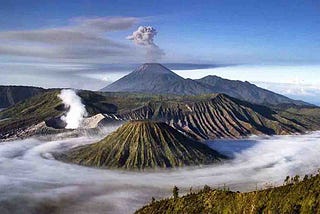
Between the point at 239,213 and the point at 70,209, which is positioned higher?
the point at 239,213

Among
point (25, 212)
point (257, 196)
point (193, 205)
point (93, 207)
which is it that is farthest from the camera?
point (93, 207)

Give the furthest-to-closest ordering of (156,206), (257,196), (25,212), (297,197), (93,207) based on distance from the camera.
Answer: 1. (93,207)
2. (25,212)
3. (156,206)
4. (257,196)
5. (297,197)

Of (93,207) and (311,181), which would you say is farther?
(93,207)

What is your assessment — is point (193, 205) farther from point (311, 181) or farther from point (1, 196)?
point (1, 196)

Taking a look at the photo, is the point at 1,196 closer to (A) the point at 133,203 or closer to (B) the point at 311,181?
(A) the point at 133,203

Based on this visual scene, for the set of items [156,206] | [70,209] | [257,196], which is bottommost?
[70,209]

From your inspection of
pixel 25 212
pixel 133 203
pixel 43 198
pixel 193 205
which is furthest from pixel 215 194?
pixel 43 198

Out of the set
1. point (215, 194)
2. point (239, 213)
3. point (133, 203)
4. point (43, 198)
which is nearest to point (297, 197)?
point (239, 213)
